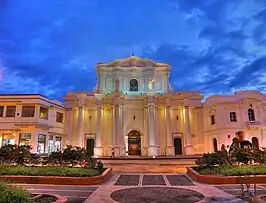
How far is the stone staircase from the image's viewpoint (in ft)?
61.3

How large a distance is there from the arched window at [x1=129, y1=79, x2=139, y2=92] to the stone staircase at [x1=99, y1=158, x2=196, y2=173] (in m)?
14.8

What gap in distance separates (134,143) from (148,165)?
12.9 metres

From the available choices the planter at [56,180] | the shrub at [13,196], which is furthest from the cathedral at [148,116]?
the shrub at [13,196]

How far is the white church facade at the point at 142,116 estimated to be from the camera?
97.2 ft

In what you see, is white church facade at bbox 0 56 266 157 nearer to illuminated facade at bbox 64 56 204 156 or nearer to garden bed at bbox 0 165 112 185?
illuminated facade at bbox 64 56 204 156

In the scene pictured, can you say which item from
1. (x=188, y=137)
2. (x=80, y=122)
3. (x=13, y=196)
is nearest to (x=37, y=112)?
(x=80, y=122)

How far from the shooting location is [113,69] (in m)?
35.4

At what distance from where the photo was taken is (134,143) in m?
33.2

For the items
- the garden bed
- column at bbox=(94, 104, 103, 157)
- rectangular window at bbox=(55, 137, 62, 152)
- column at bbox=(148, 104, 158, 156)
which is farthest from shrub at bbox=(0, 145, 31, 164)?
column at bbox=(148, 104, 158, 156)

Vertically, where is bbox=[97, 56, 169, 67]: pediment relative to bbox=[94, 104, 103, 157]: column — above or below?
above

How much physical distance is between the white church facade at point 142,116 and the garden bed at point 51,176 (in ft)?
50.7

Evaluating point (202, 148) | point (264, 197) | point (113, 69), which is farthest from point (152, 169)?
point (113, 69)

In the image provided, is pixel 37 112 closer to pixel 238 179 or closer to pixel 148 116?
pixel 148 116

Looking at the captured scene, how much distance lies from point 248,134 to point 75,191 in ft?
84.2
